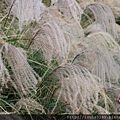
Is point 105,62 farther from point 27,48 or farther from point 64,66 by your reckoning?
point 27,48

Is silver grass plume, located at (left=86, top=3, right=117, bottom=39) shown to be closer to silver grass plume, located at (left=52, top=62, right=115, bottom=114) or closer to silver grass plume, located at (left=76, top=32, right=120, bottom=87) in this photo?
silver grass plume, located at (left=76, top=32, right=120, bottom=87)

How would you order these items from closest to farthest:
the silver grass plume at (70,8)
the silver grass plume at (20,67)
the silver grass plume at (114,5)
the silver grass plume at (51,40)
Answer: the silver grass plume at (20,67)
the silver grass plume at (51,40)
the silver grass plume at (70,8)
the silver grass plume at (114,5)

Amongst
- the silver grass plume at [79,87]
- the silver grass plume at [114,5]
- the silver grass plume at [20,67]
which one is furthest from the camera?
the silver grass plume at [114,5]

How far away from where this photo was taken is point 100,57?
284 centimetres

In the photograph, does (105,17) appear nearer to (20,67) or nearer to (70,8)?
(70,8)

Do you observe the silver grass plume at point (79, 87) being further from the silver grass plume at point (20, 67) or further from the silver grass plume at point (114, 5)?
the silver grass plume at point (114, 5)

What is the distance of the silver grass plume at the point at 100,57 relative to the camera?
2.78m

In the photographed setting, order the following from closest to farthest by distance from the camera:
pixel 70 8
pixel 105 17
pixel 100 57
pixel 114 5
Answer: pixel 100 57 → pixel 70 8 → pixel 105 17 → pixel 114 5

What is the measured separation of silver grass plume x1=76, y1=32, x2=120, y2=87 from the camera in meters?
2.78

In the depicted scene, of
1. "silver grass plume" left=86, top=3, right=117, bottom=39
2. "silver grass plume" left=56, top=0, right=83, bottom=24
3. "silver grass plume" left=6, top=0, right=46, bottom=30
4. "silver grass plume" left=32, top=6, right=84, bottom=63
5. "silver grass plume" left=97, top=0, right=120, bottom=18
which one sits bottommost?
"silver grass plume" left=97, top=0, right=120, bottom=18

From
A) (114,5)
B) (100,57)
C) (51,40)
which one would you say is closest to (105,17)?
(100,57)

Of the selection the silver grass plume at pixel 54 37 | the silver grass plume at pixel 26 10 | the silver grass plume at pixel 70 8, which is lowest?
the silver grass plume at pixel 54 37

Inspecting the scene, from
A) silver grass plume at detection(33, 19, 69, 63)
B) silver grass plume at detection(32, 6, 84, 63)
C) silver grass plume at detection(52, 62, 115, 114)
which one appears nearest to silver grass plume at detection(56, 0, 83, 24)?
silver grass plume at detection(32, 6, 84, 63)

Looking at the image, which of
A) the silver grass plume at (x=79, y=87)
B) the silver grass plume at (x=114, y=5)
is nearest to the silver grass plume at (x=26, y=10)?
→ the silver grass plume at (x=79, y=87)
